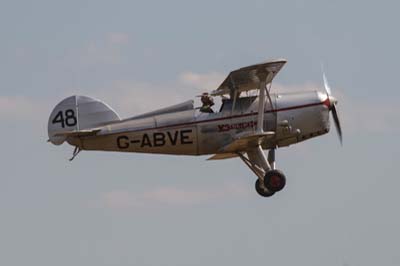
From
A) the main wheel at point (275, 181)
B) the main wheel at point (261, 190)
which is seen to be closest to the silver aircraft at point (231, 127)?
the main wheel at point (275, 181)

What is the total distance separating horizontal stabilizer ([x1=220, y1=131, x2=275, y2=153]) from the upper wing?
3.48 feet

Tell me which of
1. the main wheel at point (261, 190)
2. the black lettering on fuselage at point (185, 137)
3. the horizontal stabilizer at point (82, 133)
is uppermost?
the horizontal stabilizer at point (82, 133)

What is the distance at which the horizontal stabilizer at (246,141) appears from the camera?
1862cm

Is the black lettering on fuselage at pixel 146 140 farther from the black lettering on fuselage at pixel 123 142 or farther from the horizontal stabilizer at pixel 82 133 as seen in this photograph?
the horizontal stabilizer at pixel 82 133

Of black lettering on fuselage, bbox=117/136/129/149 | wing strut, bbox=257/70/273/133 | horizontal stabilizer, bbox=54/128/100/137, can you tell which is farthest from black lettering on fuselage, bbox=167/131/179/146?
wing strut, bbox=257/70/273/133

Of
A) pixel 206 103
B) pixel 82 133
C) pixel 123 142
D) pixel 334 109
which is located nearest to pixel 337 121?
pixel 334 109

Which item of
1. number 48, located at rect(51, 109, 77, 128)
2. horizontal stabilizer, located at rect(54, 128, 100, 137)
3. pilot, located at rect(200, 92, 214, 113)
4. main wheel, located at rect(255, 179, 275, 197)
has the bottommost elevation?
main wheel, located at rect(255, 179, 275, 197)

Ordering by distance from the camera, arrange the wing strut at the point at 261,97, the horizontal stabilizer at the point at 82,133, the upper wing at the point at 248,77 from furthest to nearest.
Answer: the horizontal stabilizer at the point at 82,133 < the wing strut at the point at 261,97 < the upper wing at the point at 248,77

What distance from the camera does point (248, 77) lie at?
18.9 metres

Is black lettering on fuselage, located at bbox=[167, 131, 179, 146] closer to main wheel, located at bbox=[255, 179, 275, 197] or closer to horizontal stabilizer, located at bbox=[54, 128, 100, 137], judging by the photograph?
horizontal stabilizer, located at bbox=[54, 128, 100, 137]

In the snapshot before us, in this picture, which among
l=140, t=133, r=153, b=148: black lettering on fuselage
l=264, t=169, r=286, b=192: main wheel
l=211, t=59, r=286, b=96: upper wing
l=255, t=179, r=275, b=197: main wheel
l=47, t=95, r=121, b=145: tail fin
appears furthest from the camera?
l=255, t=179, r=275, b=197: main wheel

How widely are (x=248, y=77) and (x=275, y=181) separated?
236cm

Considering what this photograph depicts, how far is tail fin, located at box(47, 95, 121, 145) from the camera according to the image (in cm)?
Result: 1977

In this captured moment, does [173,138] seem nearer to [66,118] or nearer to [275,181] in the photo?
[275,181]
